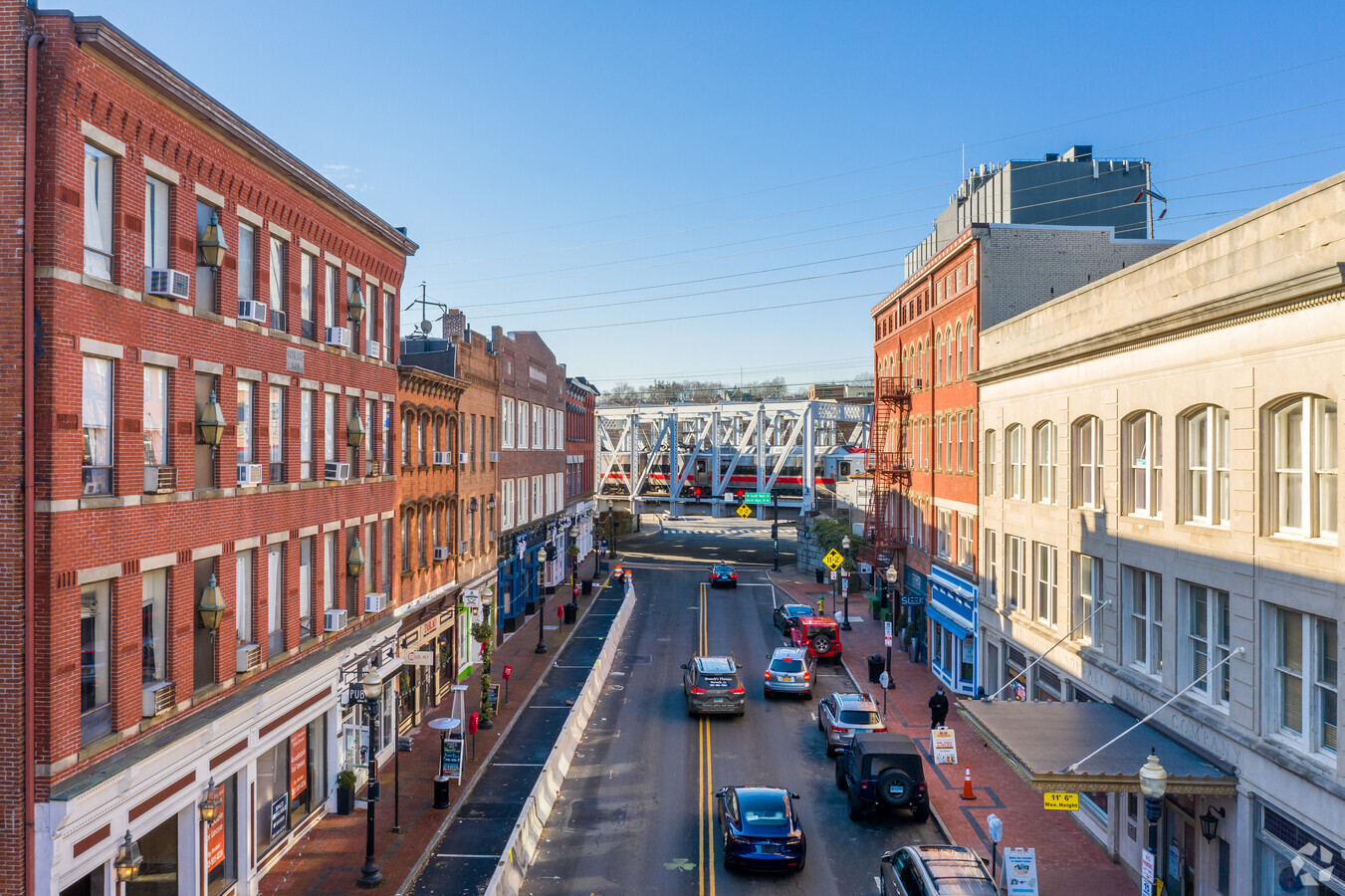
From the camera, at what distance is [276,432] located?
2048 centimetres

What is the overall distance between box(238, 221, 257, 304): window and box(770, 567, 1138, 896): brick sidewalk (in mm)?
19062

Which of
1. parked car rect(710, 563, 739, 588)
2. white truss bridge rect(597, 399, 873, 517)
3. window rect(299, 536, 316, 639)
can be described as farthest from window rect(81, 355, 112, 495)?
white truss bridge rect(597, 399, 873, 517)

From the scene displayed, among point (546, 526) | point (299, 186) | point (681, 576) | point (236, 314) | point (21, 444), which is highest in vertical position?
point (299, 186)

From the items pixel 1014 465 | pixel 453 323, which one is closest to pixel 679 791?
pixel 1014 465

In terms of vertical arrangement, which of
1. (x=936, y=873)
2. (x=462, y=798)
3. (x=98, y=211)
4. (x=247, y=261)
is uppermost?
(x=247, y=261)

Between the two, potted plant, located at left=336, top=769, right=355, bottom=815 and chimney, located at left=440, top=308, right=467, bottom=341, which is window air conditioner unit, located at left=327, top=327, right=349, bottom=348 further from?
chimney, located at left=440, top=308, right=467, bottom=341

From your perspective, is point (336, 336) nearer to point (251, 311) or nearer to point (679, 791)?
point (251, 311)

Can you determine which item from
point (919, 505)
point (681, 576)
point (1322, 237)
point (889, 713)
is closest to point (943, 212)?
point (681, 576)

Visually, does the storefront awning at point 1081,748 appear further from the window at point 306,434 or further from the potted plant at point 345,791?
the window at point 306,434

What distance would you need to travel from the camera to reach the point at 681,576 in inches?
2758

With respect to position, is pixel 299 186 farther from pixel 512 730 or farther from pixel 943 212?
pixel 943 212

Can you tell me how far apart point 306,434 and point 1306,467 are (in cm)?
2006

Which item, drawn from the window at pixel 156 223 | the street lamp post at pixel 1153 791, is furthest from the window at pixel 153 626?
the street lamp post at pixel 1153 791

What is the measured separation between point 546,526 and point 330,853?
117 feet
